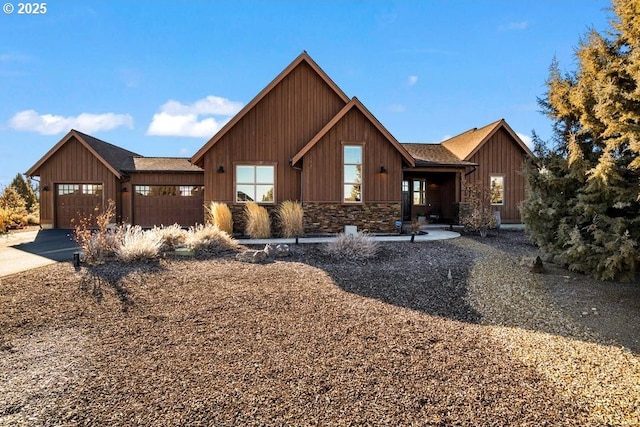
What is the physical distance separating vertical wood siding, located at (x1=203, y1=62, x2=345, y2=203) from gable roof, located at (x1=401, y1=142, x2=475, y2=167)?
16.0 ft

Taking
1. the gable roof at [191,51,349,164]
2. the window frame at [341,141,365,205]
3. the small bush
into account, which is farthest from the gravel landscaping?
the gable roof at [191,51,349,164]

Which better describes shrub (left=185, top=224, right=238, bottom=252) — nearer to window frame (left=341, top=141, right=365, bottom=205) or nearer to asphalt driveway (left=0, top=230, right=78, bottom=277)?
asphalt driveway (left=0, top=230, right=78, bottom=277)

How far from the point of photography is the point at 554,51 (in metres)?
6.70

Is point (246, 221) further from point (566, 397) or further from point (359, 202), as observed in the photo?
point (566, 397)

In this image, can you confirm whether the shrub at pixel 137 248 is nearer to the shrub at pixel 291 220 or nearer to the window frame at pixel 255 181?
the shrub at pixel 291 220

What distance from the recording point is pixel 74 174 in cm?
1667

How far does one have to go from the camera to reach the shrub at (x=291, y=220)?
1173 centimetres

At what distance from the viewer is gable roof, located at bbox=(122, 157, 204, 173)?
16797mm

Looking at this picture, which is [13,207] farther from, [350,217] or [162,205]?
[350,217]

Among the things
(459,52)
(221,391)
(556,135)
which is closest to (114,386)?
(221,391)

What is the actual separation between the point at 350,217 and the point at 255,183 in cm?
389

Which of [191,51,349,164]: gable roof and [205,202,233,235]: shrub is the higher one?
[191,51,349,164]: gable roof

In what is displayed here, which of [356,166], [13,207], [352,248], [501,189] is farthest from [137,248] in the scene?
[13,207]

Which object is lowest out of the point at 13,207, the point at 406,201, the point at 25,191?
the point at 13,207
